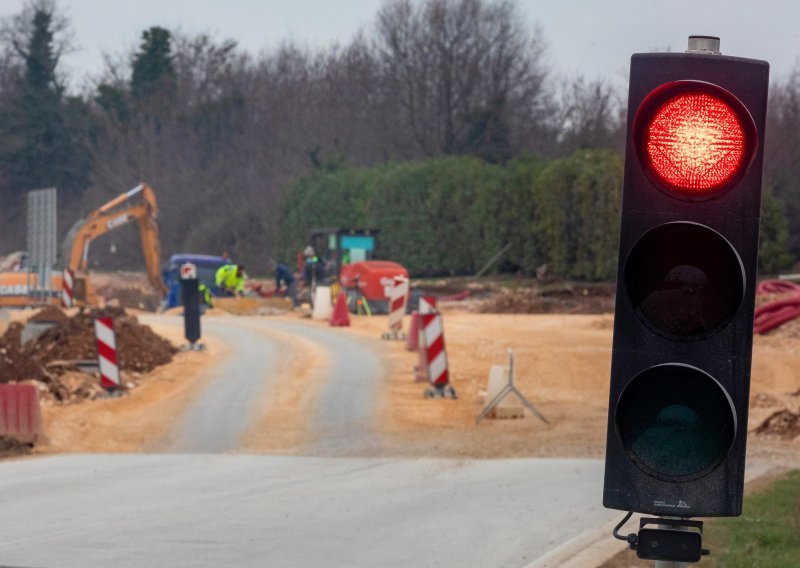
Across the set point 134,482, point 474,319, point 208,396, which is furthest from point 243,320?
point 134,482

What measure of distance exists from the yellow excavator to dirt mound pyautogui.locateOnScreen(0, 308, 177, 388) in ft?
30.7

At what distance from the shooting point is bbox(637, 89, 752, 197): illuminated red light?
401 cm

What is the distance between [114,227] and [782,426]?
98.8ft

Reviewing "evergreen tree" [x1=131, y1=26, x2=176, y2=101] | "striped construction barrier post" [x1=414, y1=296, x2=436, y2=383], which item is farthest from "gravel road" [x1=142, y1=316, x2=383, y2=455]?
"evergreen tree" [x1=131, y1=26, x2=176, y2=101]

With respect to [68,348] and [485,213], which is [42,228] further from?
[485,213]

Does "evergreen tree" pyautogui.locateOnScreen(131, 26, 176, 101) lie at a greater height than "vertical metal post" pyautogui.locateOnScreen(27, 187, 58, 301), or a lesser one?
greater

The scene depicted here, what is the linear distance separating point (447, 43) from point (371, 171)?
1041 cm

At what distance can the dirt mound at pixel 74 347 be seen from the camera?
20.4 metres

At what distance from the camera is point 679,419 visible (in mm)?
4027

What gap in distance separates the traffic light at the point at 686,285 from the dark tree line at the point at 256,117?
49749 mm

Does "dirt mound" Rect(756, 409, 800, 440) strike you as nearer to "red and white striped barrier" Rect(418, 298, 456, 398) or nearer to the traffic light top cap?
"red and white striped barrier" Rect(418, 298, 456, 398)

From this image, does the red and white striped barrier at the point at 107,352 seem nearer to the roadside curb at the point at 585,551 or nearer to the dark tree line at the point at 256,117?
the roadside curb at the point at 585,551

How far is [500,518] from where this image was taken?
10.5 meters

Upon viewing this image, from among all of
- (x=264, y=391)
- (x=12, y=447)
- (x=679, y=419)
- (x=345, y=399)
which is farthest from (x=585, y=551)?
(x=264, y=391)
